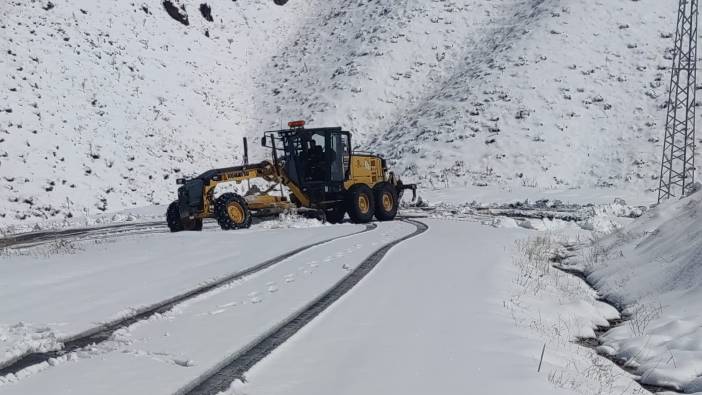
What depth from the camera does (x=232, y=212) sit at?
1465 centimetres

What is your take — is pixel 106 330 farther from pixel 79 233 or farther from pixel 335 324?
pixel 79 233

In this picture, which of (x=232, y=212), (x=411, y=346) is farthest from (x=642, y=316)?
(x=232, y=212)

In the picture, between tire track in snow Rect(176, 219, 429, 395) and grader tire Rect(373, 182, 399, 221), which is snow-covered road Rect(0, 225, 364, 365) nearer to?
tire track in snow Rect(176, 219, 429, 395)

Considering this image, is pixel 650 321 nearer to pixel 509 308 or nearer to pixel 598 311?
pixel 598 311

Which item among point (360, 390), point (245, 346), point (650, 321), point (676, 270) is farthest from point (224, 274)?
point (676, 270)

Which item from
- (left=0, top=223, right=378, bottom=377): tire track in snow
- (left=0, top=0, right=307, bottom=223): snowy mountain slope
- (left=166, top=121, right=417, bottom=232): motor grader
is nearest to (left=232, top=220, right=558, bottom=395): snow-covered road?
(left=0, top=223, right=378, bottom=377): tire track in snow

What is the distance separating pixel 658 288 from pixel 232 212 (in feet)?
32.6

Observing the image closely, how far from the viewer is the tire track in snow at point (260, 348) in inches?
141

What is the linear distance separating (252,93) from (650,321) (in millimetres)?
35554

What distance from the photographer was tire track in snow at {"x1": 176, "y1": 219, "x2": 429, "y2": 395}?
3578mm

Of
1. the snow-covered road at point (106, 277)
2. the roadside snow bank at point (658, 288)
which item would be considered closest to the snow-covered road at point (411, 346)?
the roadside snow bank at point (658, 288)

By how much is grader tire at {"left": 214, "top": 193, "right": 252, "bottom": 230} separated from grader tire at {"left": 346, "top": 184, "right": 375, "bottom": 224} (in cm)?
327

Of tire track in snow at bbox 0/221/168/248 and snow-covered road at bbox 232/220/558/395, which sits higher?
tire track in snow at bbox 0/221/168/248

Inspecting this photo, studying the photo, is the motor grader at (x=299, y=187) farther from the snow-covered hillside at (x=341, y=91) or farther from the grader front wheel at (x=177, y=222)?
the snow-covered hillside at (x=341, y=91)
